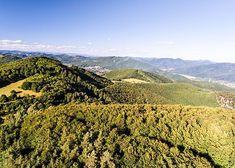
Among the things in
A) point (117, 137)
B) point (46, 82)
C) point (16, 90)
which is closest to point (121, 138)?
point (117, 137)

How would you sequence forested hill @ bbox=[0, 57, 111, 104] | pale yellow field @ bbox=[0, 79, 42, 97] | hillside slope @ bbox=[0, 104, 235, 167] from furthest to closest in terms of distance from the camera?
pale yellow field @ bbox=[0, 79, 42, 97] → forested hill @ bbox=[0, 57, 111, 104] → hillside slope @ bbox=[0, 104, 235, 167]

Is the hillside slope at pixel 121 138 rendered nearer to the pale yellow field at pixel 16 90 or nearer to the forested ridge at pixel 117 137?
the forested ridge at pixel 117 137

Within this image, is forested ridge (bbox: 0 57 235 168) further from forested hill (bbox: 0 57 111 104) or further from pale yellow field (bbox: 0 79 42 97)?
forested hill (bbox: 0 57 111 104)

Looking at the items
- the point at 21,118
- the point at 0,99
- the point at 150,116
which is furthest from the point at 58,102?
the point at 150,116

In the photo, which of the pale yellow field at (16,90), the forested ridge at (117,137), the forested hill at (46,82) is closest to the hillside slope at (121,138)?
the forested ridge at (117,137)

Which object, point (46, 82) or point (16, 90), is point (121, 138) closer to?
point (16, 90)

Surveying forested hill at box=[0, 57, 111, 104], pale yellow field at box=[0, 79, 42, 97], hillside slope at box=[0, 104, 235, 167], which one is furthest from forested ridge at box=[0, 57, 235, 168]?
forested hill at box=[0, 57, 111, 104]

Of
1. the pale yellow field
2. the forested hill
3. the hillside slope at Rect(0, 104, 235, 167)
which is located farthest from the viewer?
the pale yellow field

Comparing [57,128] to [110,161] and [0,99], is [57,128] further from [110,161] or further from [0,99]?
[0,99]
